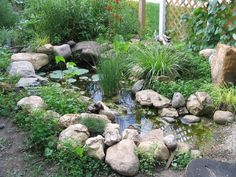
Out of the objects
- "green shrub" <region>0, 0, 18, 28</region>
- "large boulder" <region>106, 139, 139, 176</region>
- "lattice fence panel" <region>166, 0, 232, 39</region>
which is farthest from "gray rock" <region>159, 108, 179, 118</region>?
"green shrub" <region>0, 0, 18, 28</region>

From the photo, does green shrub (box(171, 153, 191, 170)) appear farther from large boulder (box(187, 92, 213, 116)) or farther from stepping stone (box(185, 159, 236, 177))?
large boulder (box(187, 92, 213, 116))

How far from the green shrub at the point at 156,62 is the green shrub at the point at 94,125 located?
1639 mm

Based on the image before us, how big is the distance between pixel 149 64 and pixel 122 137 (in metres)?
1.94

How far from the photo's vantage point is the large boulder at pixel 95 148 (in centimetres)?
315

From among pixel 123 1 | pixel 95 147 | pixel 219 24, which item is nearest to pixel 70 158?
pixel 95 147

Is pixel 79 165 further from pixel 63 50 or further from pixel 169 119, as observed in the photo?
pixel 63 50

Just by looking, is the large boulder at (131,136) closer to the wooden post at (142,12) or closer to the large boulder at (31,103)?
the large boulder at (31,103)

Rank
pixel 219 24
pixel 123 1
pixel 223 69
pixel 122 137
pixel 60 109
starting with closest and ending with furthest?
pixel 122 137, pixel 60 109, pixel 223 69, pixel 219 24, pixel 123 1

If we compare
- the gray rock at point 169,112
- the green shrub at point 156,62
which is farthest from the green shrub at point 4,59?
the gray rock at point 169,112

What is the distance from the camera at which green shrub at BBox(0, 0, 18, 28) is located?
6.73m

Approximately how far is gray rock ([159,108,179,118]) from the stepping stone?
1.56 m

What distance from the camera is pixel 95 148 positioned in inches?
125

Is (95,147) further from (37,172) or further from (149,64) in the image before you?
(149,64)

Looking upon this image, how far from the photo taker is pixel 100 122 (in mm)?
3623
